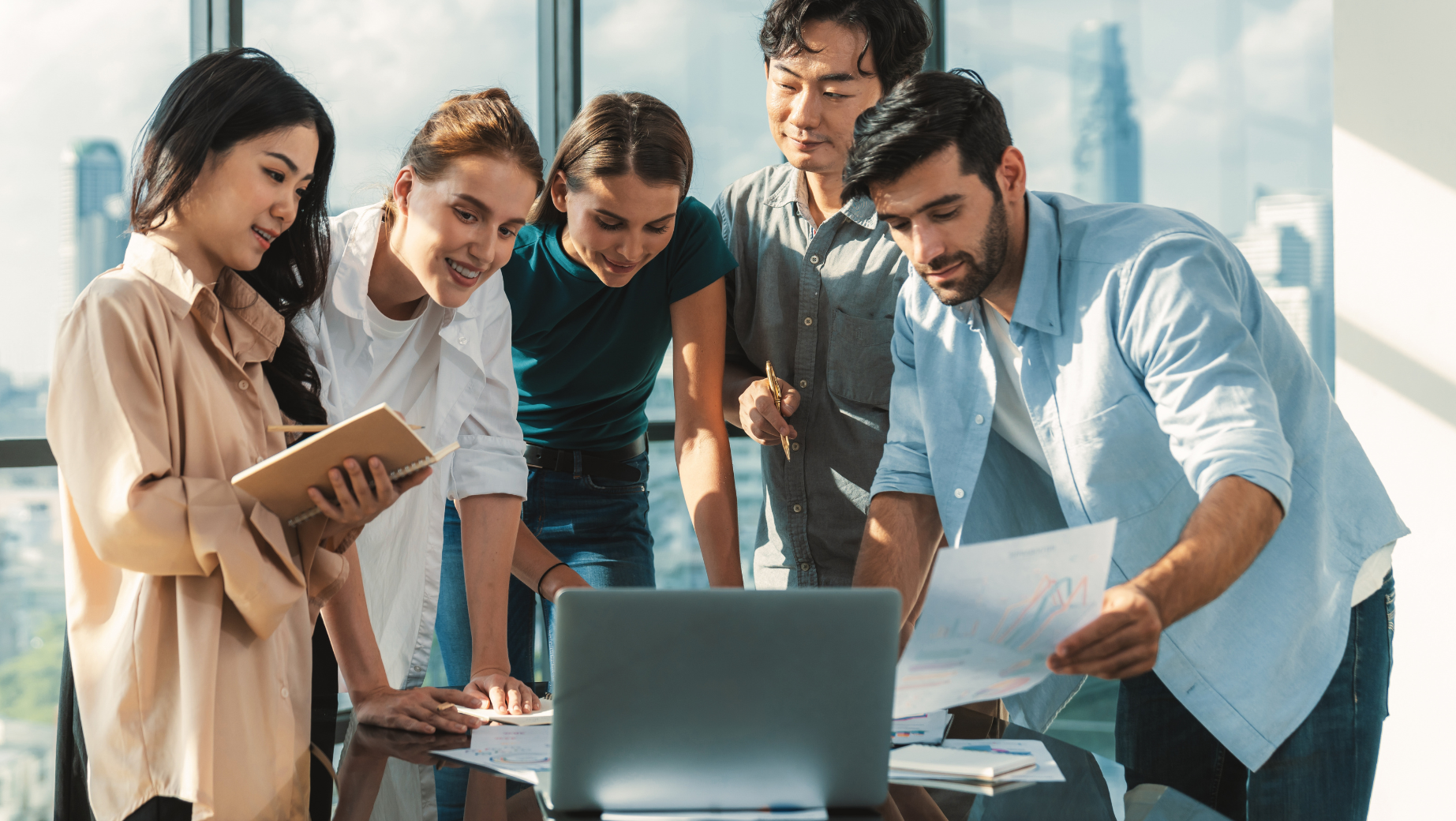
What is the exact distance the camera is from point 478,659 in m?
1.66

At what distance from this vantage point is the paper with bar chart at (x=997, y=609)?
3.14ft

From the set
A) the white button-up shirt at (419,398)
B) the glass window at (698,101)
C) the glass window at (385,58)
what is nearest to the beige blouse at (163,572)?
the white button-up shirt at (419,398)

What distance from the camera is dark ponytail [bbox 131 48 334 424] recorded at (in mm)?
1274

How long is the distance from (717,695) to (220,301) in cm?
80

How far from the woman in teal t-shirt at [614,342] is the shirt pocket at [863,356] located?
237 mm

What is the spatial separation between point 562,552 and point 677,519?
145cm

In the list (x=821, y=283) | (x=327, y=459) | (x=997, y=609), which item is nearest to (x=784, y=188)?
(x=821, y=283)

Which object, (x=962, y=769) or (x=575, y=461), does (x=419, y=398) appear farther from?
(x=962, y=769)

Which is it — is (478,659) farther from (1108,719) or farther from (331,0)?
(1108,719)

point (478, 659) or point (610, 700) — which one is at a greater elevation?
point (610, 700)

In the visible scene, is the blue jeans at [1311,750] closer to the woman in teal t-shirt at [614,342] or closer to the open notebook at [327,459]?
the woman in teal t-shirt at [614,342]

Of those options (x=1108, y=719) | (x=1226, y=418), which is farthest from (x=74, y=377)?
(x=1108, y=719)

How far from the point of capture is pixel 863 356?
83.4 inches

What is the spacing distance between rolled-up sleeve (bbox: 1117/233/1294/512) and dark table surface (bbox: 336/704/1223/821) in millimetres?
352
